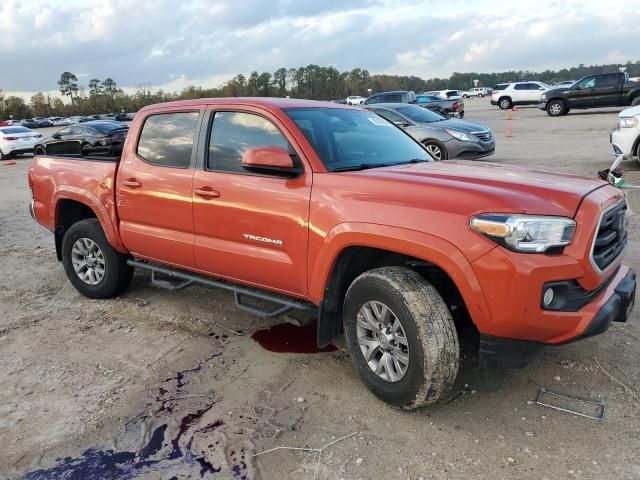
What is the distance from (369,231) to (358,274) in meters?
0.57

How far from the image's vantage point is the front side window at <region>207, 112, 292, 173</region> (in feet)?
13.3

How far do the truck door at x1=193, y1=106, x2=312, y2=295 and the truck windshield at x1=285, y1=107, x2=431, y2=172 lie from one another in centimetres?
20

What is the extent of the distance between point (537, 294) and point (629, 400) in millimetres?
1171

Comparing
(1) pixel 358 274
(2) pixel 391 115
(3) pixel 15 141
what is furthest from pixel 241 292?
(3) pixel 15 141

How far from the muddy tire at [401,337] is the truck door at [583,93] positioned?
2690 centimetres

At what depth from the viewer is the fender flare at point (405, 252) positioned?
296cm

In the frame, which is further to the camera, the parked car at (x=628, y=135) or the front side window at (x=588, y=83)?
the front side window at (x=588, y=83)

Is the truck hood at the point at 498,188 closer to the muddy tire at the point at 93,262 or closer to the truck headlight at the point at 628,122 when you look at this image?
the muddy tire at the point at 93,262

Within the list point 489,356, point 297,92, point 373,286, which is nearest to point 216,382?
point 373,286

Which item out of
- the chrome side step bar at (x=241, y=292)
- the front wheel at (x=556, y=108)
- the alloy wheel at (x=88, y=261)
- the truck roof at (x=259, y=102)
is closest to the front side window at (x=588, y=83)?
the front wheel at (x=556, y=108)

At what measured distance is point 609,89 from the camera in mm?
25656

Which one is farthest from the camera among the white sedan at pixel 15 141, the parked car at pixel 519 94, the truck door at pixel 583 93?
the parked car at pixel 519 94

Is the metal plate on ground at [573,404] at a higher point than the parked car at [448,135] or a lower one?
lower

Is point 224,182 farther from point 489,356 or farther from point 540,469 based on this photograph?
point 540,469
